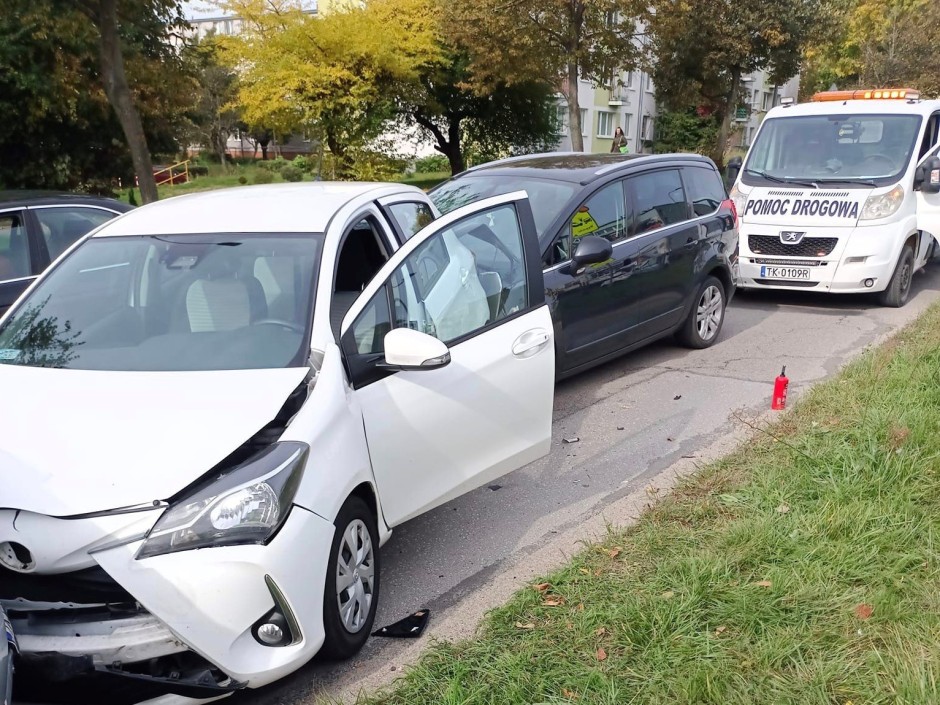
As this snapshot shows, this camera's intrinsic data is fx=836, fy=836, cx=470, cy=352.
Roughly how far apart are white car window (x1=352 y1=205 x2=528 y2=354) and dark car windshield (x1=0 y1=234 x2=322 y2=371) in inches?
14.1

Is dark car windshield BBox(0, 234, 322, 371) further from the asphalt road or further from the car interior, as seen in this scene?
the asphalt road

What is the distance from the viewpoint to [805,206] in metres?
9.71

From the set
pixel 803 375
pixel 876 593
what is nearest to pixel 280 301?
pixel 876 593

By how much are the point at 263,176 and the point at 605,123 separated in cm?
1813

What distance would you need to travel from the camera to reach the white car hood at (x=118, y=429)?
8.77 feet

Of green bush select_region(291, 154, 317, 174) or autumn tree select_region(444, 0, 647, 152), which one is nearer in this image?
autumn tree select_region(444, 0, 647, 152)

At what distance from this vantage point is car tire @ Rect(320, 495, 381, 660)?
309 cm

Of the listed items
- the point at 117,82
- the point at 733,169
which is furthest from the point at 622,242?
the point at 117,82

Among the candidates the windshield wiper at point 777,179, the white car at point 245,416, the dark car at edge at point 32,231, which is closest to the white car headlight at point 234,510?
the white car at point 245,416

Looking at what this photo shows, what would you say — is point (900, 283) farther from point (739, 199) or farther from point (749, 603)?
point (749, 603)

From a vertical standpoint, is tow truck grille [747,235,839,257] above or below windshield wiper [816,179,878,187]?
below

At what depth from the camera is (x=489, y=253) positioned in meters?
4.49

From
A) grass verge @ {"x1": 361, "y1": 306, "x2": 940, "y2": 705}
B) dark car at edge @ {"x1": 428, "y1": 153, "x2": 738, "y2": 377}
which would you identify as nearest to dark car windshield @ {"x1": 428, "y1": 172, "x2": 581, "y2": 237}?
dark car at edge @ {"x1": 428, "y1": 153, "x2": 738, "y2": 377}

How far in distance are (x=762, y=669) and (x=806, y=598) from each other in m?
0.53
